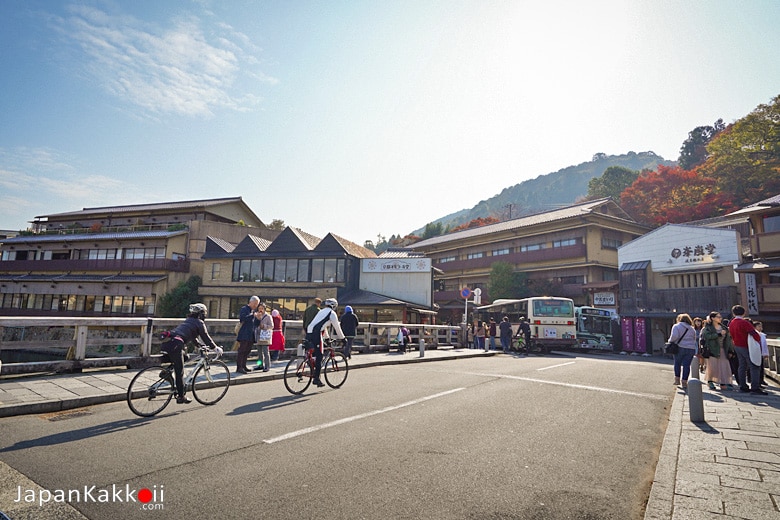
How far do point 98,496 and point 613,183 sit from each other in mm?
65033

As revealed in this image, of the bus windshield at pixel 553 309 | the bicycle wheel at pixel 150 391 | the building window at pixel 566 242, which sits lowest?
the bicycle wheel at pixel 150 391

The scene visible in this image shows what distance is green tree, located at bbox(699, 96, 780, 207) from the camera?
3481 centimetres

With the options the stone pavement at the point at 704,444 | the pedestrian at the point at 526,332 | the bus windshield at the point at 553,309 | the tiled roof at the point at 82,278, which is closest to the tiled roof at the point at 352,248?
the pedestrian at the point at 526,332

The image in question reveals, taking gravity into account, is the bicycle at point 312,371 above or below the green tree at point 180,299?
below

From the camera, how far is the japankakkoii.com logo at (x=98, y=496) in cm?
336

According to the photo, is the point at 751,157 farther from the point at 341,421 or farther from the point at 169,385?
the point at 169,385

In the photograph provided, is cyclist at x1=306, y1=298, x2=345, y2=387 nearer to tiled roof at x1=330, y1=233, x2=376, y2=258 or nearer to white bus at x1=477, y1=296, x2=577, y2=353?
white bus at x1=477, y1=296, x2=577, y2=353

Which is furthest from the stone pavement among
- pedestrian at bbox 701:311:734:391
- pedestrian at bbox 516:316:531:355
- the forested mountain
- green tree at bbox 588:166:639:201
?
the forested mountain

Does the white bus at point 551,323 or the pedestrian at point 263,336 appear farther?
the white bus at point 551,323

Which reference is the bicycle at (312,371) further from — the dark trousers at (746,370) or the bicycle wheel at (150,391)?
the dark trousers at (746,370)

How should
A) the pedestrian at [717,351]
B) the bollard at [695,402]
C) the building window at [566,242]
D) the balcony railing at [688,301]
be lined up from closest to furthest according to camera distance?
the bollard at [695,402] → the pedestrian at [717,351] → the balcony railing at [688,301] → the building window at [566,242]

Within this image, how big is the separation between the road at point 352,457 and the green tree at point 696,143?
196 ft

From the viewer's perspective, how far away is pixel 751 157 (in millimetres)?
36188

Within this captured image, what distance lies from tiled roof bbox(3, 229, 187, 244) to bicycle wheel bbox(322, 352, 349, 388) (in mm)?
41263
